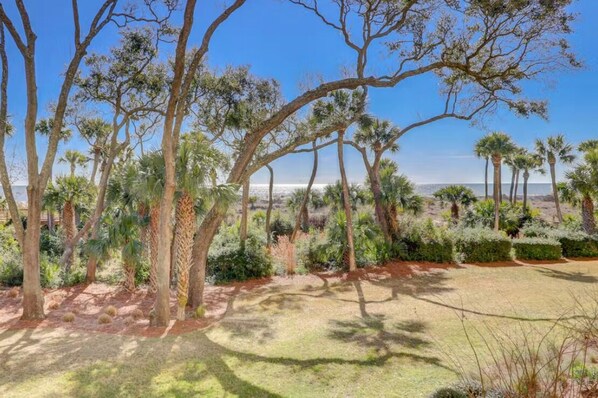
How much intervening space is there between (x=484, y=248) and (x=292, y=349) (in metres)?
12.9

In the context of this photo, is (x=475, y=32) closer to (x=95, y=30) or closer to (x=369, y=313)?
(x=369, y=313)

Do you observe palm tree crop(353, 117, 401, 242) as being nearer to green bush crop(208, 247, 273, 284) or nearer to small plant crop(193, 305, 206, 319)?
green bush crop(208, 247, 273, 284)

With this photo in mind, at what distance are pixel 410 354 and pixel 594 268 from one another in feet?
42.8

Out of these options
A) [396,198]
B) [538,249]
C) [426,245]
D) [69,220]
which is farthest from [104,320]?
[538,249]

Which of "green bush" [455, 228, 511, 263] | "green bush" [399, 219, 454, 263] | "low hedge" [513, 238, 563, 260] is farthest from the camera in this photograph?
"low hedge" [513, 238, 563, 260]

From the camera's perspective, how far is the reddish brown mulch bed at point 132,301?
7820 mm

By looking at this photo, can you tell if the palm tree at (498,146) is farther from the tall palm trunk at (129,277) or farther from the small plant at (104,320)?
the small plant at (104,320)

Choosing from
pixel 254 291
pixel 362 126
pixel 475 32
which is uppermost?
pixel 475 32

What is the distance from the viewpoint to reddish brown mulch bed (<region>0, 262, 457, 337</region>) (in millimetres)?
7820

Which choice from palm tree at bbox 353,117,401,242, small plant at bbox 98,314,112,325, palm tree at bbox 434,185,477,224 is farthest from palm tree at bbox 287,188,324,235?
small plant at bbox 98,314,112,325

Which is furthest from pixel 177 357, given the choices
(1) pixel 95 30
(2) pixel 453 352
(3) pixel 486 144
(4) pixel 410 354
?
(3) pixel 486 144

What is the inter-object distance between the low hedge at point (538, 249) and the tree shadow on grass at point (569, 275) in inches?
84.0

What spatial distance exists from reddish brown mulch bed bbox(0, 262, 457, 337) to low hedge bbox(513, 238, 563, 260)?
13.0 feet

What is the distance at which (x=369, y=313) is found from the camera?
29.6 feet
